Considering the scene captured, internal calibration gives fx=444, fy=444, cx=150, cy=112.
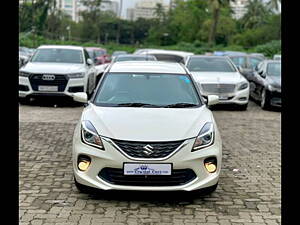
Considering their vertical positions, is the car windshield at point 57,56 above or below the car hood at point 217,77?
above

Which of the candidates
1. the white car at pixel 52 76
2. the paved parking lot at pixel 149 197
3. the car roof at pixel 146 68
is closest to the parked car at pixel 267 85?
the paved parking lot at pixel 149 197

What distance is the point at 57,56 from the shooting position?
1356 cm

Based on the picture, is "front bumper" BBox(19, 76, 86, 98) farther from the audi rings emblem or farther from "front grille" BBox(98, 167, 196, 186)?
"front grille" BBox(98, 167, 196, 186)

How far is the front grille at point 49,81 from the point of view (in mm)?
12227

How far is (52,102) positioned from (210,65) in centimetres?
495

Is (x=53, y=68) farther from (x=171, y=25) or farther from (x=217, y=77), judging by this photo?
(x=171, y=25)

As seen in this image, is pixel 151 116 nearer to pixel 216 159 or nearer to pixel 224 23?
pixel 216 159

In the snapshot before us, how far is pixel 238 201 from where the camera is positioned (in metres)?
5.11

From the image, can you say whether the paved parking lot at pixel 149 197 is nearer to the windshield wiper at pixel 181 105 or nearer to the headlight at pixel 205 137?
the headlight at pixel 205 137

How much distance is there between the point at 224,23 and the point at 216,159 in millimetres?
73097

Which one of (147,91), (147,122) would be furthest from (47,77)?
(147,122)

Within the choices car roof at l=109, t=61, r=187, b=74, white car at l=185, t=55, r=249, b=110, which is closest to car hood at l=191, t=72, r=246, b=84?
white car at l=185, t=55, r=249, b=110

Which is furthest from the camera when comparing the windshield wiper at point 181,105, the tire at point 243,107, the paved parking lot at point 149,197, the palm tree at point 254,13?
the palm tree at point 254,13
